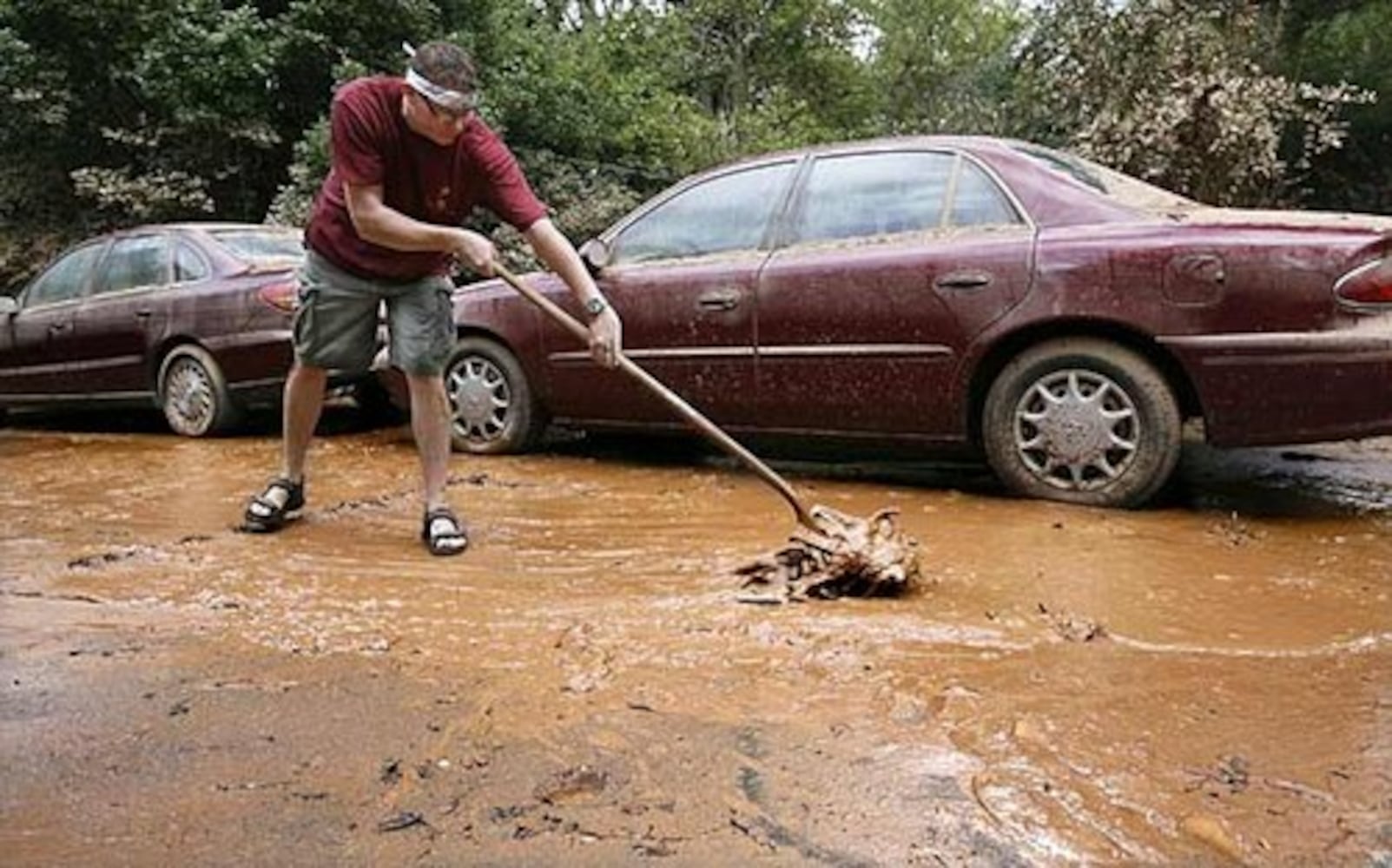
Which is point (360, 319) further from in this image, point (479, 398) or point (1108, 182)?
point (1108, 182)

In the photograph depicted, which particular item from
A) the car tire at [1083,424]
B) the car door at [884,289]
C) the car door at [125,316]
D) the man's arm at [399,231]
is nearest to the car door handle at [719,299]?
the car door at [884,289]

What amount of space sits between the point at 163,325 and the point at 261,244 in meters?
0.73

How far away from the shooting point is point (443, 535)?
141 inches

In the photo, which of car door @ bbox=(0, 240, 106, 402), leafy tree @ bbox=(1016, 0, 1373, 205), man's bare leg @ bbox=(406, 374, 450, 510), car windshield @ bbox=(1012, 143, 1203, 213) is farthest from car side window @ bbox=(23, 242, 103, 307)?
leafy tree @ bbox=(1016, 0, 1373, 205)

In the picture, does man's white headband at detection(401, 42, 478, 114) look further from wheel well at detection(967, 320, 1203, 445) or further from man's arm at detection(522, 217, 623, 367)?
wheel well at detection(967, 320, 1203, 445)

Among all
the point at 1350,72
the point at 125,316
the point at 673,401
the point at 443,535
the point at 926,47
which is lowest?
the point at 443,535

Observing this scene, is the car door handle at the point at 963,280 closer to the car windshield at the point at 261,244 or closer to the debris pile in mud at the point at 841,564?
the debris pile in mud at the point at 841,564

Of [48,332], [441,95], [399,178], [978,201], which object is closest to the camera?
[441,95]

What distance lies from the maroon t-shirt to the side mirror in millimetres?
1276

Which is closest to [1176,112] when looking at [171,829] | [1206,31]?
[1206,31]

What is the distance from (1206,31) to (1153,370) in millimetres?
5422

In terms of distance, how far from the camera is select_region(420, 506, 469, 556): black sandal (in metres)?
3.55

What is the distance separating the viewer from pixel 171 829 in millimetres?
1735

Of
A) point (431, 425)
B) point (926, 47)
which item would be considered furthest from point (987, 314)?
point (926, 47)
